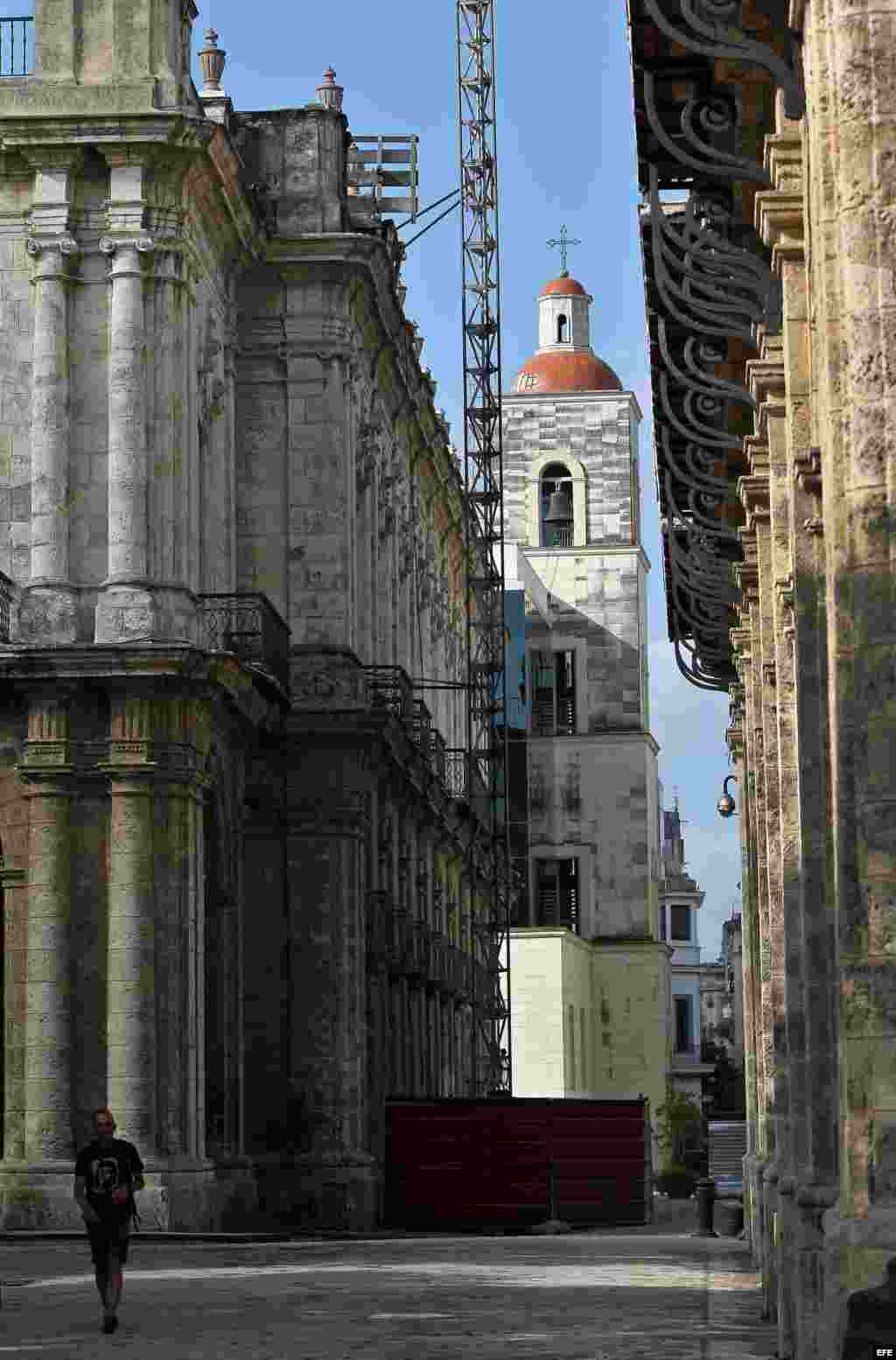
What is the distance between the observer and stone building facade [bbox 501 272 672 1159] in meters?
85.3

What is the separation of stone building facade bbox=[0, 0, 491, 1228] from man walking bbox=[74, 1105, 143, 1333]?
13.1m

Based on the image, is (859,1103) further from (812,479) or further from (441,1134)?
(441,1134)

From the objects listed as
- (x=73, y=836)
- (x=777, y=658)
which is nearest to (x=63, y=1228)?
(x=73, y=836)

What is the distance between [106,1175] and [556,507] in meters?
72.4

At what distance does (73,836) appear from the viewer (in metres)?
34.8

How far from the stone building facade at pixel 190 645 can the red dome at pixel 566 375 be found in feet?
161

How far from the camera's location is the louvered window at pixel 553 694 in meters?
87.5

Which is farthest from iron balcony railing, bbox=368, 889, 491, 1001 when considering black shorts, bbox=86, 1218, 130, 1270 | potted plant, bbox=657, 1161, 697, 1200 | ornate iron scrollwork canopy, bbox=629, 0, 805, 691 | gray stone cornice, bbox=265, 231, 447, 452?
black shorts, bbox=86, 1218, 130, 1270

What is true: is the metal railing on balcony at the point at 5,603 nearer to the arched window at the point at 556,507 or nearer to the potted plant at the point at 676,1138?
the potted plant at the point at 676,1138

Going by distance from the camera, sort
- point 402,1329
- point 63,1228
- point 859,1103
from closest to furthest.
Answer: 1. point 859,1103
2. point 402,1329
3. point 63,1228

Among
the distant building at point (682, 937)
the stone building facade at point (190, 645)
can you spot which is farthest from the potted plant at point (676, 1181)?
the stone building facade at point (190, 645)

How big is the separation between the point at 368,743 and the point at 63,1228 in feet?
33.2

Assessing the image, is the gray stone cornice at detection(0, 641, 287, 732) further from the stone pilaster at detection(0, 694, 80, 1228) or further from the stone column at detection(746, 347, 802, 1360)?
the stone column at detection(746, 347, 802, 1360)

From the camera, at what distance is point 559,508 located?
303 feet
